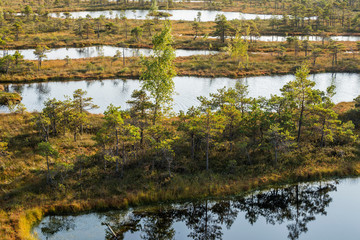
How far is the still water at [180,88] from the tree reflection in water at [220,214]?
24696 millimetres

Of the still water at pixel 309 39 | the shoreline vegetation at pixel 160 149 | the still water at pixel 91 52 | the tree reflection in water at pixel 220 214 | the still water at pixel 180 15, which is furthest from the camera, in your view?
the still water at pixel 180 15

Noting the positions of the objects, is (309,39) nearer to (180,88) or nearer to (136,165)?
(180,88)

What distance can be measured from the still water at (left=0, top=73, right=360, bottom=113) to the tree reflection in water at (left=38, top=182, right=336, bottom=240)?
24.7 meters

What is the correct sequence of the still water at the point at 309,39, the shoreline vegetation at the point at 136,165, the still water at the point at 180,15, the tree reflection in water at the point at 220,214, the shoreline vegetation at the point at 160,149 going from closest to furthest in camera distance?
the tree reflection in water at the point at 220,214 → the shoreline vegetation at the point at 136,165 → the shoreline vegetation at the point at 160,149 → the still water at the point at 309,39 → the still water at the point at 180,15

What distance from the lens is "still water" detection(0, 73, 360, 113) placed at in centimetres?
5875

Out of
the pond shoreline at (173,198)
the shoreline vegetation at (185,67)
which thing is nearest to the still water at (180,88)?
the shoreline vegetation at (185,67)

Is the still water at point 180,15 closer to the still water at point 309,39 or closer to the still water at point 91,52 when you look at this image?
the still water at point 309,39

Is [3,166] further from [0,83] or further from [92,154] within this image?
[0,83]

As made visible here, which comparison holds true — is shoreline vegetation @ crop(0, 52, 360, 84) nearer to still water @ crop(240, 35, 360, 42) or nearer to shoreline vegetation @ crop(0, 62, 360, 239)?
still water @ crop(240, 35, 360, 42)

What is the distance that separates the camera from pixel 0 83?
6731 cm

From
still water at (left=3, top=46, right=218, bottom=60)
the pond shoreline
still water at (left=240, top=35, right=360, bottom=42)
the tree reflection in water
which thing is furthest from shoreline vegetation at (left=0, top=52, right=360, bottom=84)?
the tree reflection in water

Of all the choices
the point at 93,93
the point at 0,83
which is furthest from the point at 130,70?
the point at 0,83

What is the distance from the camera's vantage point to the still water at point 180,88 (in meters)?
58.8

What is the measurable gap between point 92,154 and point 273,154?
22.4 metres
